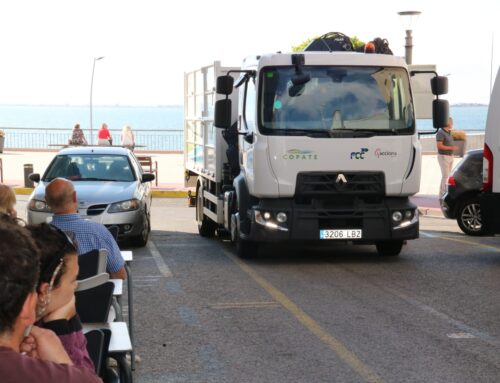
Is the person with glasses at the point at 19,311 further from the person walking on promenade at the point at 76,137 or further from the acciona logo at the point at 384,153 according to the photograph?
the person walking on promenade at the point at 76,137

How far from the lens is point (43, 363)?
9.72 ft

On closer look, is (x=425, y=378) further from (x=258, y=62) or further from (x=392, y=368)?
(x=258, y=62)

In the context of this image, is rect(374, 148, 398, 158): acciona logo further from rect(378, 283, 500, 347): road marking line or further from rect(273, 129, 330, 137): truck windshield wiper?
rect(378, 283, 500, 347): road marking line

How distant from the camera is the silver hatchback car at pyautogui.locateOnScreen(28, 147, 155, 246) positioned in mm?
15242

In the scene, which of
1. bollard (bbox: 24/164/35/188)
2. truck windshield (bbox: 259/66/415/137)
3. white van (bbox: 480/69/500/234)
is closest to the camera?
white van (bbox: 480/69/500/234)

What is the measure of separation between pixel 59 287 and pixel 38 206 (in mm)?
11588

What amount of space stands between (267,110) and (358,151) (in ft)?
4.18

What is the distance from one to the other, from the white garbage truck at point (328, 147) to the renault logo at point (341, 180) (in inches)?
0.5

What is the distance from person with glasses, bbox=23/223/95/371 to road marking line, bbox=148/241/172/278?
8.66 meters

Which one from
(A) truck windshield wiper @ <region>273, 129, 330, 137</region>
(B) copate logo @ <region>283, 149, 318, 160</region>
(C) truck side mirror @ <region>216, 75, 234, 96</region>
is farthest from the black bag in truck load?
(B) copate logo @ <region>283, 149, 318, 160</region>

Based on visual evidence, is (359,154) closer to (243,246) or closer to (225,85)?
(225,85)

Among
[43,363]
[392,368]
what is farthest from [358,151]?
[43,363]

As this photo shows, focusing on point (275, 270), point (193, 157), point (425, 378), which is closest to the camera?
point (425, 378)

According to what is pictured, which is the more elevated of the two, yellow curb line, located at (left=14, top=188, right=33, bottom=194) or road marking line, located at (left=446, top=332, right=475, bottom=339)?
road marking line, located at (left=446, top=332, right=475, bottom=339)
